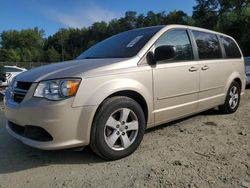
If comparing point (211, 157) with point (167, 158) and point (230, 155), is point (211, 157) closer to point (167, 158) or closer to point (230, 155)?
point (230, 155)

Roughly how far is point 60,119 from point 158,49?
1.65 meters

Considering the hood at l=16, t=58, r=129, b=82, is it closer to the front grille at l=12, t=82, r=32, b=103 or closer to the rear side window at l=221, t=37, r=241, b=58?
the front grille at l=12, t=82, r=32, b=103

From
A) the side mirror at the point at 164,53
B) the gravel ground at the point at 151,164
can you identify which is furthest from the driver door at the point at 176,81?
the gravel ground at the point at 151,164

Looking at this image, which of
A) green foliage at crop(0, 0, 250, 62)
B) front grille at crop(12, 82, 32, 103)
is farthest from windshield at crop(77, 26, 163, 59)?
green foliage at crop(0, 0, 250, 62)

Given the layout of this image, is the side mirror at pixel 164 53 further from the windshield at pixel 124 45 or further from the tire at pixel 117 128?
the tire at pixel 117 128

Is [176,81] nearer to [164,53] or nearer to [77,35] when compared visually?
[164,53]

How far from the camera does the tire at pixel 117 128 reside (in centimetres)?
355

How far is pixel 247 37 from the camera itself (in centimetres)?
2647

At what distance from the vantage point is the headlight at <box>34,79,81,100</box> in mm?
3373

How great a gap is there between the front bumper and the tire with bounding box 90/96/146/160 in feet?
0.38

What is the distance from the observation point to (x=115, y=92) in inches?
146

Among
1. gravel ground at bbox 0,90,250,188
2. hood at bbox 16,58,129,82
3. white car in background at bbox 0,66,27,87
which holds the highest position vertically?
hood at bbox 16,58,129,82

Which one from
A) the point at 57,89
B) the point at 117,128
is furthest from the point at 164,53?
the point at 57,89

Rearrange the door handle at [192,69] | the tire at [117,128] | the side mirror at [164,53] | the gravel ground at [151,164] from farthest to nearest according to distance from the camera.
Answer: the door handle at [192,69] → the side mirror at [164,53] → the tire at [117,128] → the gravel ground at [151,164]
